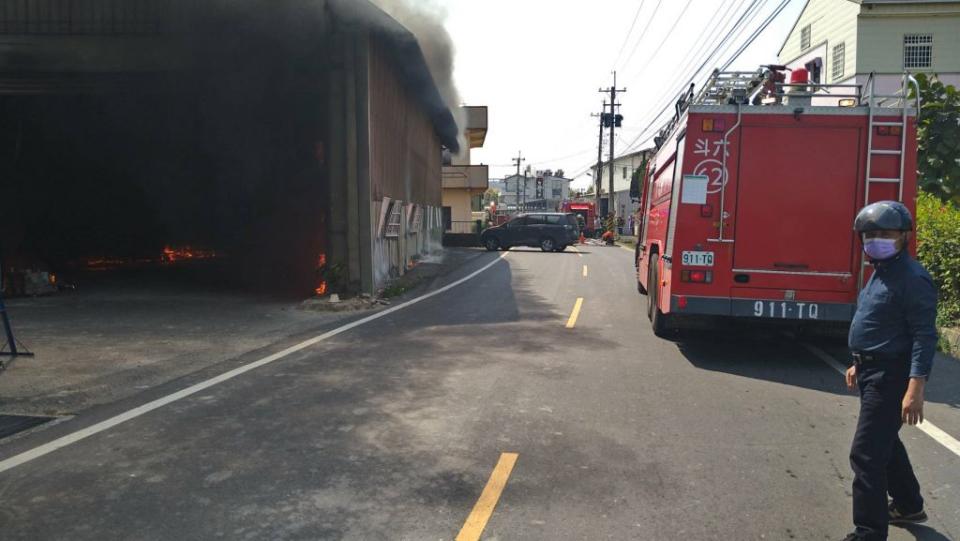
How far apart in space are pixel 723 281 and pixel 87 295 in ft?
38.2

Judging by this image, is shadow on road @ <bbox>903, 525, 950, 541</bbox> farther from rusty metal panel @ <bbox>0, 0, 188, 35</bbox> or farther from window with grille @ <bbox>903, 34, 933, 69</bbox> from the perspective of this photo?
window with grille @ <bbox>903, 34, 933, 69</bbox>

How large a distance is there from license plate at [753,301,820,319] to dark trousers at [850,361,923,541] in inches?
162

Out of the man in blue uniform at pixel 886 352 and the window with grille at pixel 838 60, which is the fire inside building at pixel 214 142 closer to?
the man in blue uniform at pixel 886 352

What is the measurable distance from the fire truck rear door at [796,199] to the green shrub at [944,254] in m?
3.68

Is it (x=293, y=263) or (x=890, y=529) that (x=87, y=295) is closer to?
(x=293, y=263)

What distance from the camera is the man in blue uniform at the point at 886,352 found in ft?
10.7

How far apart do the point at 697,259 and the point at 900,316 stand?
429 cm

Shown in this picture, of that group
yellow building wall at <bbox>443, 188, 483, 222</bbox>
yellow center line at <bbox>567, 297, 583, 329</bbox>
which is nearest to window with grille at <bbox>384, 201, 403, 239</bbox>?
yellow center line at <bbox>567, 297, 583, 329</bbox>

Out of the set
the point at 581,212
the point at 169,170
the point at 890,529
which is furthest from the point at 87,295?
the point at 581,212

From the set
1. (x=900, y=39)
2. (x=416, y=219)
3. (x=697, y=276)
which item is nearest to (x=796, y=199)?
(x=697, y=276)

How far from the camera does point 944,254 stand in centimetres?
1018

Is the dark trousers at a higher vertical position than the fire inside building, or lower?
lower

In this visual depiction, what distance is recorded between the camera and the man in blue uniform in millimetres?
3270

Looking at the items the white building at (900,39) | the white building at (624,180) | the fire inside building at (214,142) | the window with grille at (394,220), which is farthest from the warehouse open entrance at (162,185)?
the white building at (624,180)
